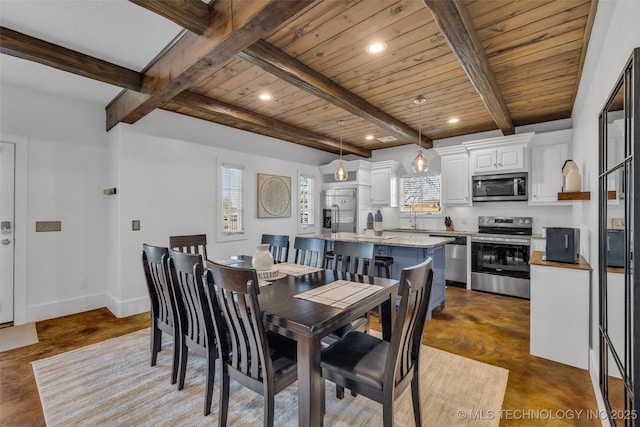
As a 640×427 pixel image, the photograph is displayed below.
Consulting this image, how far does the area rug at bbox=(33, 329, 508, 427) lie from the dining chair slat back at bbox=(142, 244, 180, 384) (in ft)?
0.59

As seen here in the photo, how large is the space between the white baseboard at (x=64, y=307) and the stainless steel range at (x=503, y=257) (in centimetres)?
538

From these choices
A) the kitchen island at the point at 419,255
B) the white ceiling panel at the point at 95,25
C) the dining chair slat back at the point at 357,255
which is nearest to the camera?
the white ceiling panel at the point at 95,25

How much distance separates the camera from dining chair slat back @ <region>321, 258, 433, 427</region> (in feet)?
4.50

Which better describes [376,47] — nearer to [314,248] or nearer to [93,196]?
[314,248]

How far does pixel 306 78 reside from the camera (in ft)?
9.10

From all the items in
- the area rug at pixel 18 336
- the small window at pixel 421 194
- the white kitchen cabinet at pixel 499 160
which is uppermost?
the white kitchen cabinet at pixel 499 160

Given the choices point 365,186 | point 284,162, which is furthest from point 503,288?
point 284,162

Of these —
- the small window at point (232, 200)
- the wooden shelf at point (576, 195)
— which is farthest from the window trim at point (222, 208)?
the wooden shelf at point (576, 195)

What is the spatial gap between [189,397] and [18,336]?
2384 mm

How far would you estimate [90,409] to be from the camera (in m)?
1.92

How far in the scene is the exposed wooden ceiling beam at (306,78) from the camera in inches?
93.1

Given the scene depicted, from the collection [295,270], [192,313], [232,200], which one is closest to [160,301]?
[192,313]

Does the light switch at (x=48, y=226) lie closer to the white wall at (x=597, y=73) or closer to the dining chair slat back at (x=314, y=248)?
the dining chair slat back at (x=314, y=248)

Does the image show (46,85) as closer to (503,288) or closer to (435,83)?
(435,83)
